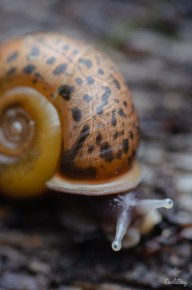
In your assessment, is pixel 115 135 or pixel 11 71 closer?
pixel 115 135

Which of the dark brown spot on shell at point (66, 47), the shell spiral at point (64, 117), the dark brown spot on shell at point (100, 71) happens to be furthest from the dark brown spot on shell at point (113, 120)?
the dark brown spot on shell at point (66, 47)

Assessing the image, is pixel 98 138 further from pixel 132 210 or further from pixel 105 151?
pixel 132 210

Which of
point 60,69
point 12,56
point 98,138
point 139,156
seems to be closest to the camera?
point 98,138

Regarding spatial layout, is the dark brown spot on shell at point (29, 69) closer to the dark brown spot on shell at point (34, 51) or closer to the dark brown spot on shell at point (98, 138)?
the dark brown spot on shell at point (34, 51)

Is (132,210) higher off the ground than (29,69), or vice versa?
(29,69)

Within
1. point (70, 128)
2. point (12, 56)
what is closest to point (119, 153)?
point (70, 128)

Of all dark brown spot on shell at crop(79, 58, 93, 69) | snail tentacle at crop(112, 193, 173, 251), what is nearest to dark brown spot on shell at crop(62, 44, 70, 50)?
dark brown spot on shell at crop(79, 58, 93, 69)

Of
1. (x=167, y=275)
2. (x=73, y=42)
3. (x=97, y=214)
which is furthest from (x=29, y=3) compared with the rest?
(x=167, y=275)

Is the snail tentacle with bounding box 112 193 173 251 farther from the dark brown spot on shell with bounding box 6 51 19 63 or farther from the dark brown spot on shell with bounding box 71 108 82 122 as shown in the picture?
the dark brown spot on shell with bounding box 6 51 19 63
